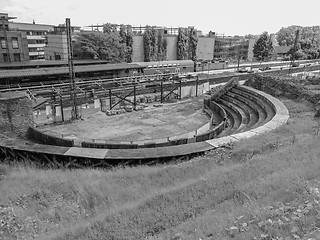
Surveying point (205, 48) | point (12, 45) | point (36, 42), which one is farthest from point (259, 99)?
point (36, 42)

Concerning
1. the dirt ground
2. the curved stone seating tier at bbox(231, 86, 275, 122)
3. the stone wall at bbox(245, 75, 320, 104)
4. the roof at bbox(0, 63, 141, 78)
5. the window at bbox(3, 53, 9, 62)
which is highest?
the window at bbox(3, 53, 9, 62)

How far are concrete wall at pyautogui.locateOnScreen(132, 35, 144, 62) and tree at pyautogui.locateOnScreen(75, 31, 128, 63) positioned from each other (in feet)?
41.3

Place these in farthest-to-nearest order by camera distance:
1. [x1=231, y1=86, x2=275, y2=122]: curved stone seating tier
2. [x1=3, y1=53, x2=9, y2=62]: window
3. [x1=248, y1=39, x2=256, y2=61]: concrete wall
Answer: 1. [x1=248, y1=39, x2=256, y2=61]: concrete wall
2. [x1=3, y1=53, x2=9, y2=62]: window
3. [x1=231, y1=86, x2=275, y2=122]: curved stone seating tier

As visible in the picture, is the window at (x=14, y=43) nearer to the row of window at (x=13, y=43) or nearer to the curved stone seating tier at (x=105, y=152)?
the row of window at (x=13, y=43)

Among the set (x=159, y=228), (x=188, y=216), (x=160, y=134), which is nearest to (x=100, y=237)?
(x=159, y=228)

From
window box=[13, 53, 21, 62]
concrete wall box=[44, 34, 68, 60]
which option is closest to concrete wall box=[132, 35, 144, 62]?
concrete wall box=[44, 34, 68, 60]

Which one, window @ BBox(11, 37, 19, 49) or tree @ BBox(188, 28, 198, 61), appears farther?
tree @ BBox(188, 28, 198, 61)

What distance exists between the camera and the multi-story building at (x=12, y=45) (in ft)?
145

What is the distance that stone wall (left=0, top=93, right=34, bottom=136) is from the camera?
17891 mm

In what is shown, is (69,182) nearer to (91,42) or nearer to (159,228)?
(159,228)

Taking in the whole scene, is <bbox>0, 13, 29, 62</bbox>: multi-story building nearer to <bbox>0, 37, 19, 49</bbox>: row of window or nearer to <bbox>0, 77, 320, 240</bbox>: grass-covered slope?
<bbox>0, 37, 19, 49</bbox>: row of window

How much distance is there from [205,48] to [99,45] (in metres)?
37.9

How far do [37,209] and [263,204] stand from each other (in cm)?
701

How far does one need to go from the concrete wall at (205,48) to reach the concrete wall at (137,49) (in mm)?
20083
